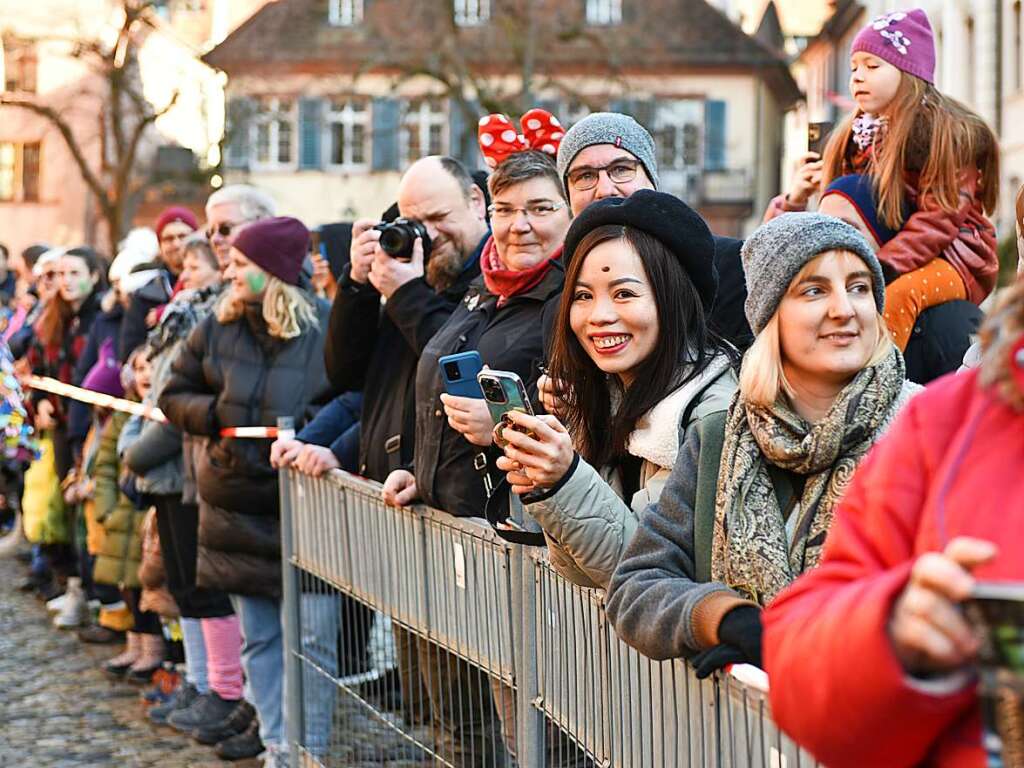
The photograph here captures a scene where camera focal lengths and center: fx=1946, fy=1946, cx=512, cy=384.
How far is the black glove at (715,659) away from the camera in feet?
10.4

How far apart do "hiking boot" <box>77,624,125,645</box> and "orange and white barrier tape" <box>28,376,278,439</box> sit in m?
1.35

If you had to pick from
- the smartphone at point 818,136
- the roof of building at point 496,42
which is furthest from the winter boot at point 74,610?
the roof of building at point 496,42

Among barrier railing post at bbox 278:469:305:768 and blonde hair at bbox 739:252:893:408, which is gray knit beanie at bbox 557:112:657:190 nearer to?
barrier railing post at bbox 278:469:305:768

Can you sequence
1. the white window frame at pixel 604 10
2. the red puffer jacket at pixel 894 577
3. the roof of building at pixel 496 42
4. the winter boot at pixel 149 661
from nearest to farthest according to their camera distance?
1. the red puffer jacket at pixel 894 577
2. the winter boot at pixel 149 661
3. the roof of building at pixel 496 42
4. the white window frame at pixel 604 10

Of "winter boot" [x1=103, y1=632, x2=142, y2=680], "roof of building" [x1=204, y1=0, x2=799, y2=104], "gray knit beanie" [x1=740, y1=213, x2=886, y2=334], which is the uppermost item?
"roof of building" [x1=204, y1=0, x2=799, y2=104]

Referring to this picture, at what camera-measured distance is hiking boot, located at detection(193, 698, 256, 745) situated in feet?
27.6

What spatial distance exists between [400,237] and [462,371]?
1572mm

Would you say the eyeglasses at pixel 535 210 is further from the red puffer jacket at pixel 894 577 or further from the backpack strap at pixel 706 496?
the red puffer jacket at pixel 894 577

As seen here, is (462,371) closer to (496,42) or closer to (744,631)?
(744,631)

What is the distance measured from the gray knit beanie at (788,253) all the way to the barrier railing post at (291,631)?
11.1 ft

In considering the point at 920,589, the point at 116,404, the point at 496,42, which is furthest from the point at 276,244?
the point at 496,42

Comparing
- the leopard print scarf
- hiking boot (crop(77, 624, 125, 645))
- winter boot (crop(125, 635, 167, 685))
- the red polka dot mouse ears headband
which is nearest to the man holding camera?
the red polka dot mouse ears headband

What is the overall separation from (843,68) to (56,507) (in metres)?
47.7

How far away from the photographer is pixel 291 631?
22.3 ft
